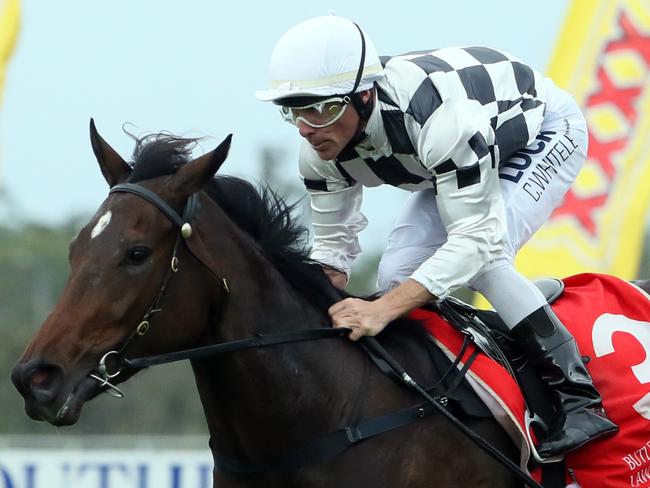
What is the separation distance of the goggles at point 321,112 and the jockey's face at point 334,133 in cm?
2

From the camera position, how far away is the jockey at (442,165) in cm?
406

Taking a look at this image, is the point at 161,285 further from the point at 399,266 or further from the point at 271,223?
the point at 399,266

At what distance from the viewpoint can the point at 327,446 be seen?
396 centimetres

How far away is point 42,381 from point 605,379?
194cm

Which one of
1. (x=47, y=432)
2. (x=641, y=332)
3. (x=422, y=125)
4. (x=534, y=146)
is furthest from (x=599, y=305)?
(x=47, y=432)

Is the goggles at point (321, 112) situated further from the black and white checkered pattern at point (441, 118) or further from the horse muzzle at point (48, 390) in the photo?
the horse muzzle at point (48, 390)

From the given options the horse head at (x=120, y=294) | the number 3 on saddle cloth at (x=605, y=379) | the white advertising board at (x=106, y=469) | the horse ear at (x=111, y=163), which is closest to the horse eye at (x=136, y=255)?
the horse head at (x=120, y=294)

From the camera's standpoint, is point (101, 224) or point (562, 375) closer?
point (101, 224)

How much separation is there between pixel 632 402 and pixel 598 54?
6.23m

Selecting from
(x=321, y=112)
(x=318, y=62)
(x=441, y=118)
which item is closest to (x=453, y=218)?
(x=441, y=118)

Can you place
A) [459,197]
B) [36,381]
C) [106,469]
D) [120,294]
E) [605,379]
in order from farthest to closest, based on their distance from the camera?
1. [106,469]
2. [605,379]
3. [459,197]
4. [120,294]
5. [36,381]

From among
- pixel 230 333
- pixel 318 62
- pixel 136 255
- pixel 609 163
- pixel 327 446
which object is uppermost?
pixel 318 62

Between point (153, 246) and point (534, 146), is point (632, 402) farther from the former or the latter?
point (153, 246)

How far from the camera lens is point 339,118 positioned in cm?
414
